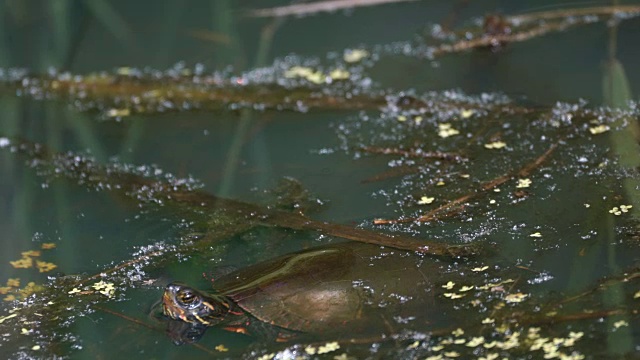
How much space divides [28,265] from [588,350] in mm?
1947

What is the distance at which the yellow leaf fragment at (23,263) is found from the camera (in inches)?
120

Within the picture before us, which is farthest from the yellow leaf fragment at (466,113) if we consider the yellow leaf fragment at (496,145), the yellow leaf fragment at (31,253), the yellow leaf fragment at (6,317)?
the yellow leaf fragment at (6,317)

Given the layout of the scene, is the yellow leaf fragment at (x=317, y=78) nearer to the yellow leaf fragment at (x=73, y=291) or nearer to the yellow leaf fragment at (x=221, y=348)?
the yellow leaf fragment at (x=73, y=291)

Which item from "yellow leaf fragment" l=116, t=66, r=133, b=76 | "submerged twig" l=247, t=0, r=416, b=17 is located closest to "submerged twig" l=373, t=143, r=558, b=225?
"submerged twig" l=247, t=0, r=416, b=17

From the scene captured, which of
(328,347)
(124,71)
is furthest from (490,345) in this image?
(124,71)

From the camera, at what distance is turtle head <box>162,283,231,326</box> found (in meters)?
2.54

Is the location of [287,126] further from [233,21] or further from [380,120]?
[233,21]

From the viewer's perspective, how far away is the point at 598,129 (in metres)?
3.42

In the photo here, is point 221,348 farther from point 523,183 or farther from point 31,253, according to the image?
point 523,183

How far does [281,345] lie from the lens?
2428 mm

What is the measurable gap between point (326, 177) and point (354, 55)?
1362 millimetres

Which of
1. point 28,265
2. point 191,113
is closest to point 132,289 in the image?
point 28,265

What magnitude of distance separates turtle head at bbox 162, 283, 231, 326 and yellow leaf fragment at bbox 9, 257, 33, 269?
73 centimetres

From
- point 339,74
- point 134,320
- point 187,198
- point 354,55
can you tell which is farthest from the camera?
point 354,55
